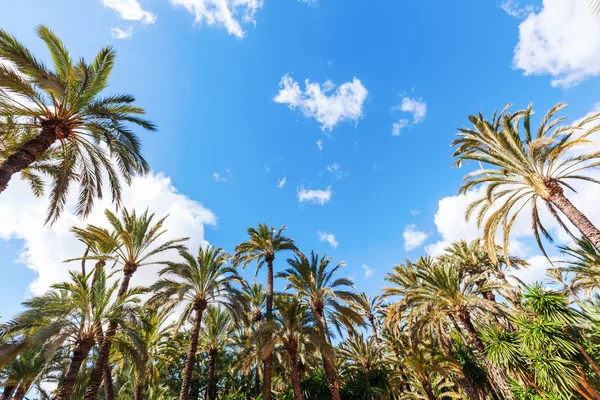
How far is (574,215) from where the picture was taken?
12.8m

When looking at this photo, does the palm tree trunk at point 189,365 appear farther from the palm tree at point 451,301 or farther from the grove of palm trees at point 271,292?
the palm tree at point 451,301

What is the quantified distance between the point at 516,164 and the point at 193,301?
65.7ft

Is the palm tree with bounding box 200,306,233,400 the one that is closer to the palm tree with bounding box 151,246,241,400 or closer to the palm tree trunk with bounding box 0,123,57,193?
the palm tree with bounding box 151,246,241,400

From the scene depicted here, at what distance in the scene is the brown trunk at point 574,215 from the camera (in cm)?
1212

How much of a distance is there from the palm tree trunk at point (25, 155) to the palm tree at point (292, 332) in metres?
13.4

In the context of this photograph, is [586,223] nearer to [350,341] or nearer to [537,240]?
[537,240]

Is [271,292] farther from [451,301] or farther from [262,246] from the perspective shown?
[451,301]

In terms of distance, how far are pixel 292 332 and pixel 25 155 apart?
1577 cm

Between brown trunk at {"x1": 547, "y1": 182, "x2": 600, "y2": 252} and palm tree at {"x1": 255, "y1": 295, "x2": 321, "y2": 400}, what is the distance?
14.1 meters

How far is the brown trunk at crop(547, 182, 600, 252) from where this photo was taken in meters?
12.1

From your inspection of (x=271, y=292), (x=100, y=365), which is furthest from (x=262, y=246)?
(x=100, y=365)

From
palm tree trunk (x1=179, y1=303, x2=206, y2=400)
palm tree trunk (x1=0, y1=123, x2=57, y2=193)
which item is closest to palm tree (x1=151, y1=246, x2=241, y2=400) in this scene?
palm tree trunk (x1=179, y1=303, x2=206, y2=400)

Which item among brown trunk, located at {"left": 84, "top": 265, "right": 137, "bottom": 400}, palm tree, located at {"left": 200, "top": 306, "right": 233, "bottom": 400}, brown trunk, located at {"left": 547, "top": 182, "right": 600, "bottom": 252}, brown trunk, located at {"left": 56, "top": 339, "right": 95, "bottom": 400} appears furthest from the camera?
palm tree, located at {"left": 200, "top": 306, "right": 233, "bottom": 400}

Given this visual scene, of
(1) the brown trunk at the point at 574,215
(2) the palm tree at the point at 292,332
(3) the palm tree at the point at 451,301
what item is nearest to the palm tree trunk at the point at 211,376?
(2) the palm tree at the point at 292,332
